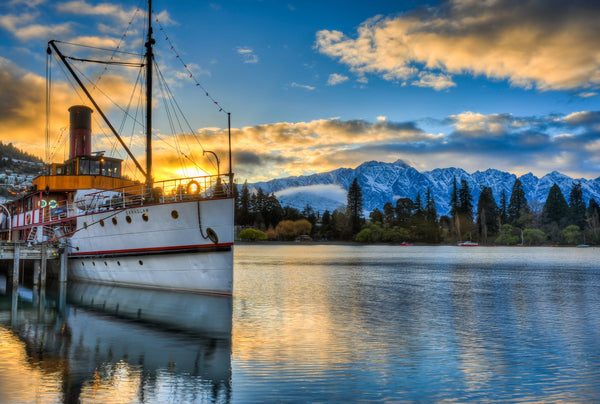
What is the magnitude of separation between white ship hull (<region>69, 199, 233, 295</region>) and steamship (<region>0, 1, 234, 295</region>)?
51 mm

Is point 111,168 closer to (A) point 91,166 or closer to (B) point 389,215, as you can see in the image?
(A) point 91,166

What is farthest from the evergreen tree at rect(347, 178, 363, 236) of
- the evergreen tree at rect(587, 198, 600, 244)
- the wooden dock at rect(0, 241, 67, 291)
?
the wooden dock at rect(0, 241, 67, 291)

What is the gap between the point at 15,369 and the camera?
10.6 m

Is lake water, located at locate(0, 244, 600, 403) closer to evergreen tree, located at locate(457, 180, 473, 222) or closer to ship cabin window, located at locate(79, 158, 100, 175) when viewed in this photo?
ship cabin window, located at locate(79, 158, 100, 175)

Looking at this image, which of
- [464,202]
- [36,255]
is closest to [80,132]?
[36,255]

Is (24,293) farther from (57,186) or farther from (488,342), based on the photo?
(488,342)

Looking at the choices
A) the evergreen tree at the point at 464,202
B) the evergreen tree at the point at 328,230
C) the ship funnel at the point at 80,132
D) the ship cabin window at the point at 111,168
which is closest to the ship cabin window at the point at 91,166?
the ship cabin window at the point at 111,168

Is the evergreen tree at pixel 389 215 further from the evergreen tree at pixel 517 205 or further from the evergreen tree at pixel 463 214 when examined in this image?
the evergreen tree at pixel 517 205

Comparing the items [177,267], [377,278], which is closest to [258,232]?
[377,278]

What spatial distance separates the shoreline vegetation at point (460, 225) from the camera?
14462 centimetres

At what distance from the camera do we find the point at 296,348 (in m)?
13.4

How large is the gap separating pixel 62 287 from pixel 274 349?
2081 cm

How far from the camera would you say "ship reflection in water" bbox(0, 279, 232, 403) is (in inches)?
367

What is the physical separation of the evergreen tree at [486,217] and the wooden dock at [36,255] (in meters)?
147
